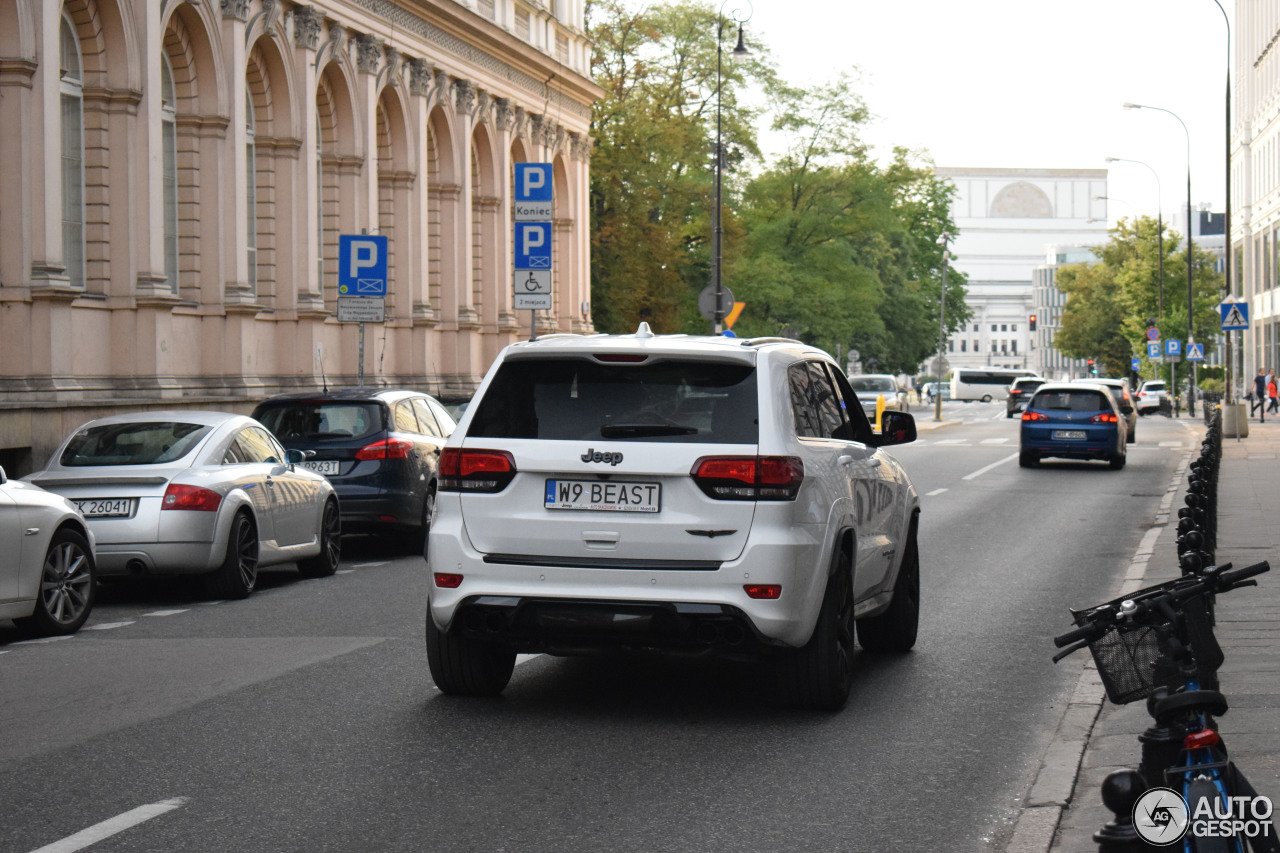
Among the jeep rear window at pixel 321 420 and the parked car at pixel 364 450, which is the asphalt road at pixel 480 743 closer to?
the parked car at pixel 364 450

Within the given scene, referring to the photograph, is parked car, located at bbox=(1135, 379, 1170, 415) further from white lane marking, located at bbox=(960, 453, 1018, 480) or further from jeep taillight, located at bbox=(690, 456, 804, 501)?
jeep taillight, located at bbox=(690, 456, 804, 501)

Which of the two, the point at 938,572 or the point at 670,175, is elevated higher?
the point at 670,175

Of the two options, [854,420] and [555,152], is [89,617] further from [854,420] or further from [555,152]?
[555,152]

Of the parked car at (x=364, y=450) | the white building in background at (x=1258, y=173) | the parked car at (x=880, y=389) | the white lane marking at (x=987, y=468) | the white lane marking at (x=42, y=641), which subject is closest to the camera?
the white lane marking at (x=42, y=641)

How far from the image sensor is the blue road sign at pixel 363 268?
2438cm

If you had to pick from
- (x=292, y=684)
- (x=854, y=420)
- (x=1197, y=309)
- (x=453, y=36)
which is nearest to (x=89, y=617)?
(x=292, y=684)

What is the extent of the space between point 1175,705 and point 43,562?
8.67m

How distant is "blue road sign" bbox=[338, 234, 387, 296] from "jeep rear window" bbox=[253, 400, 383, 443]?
22.6 feet

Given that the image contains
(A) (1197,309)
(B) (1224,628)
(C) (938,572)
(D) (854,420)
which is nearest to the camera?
(D) (854,420)

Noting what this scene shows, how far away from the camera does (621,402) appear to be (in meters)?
8.10

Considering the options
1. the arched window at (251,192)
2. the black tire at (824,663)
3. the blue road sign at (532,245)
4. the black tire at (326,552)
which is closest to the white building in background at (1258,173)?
the arched window at (251,192)

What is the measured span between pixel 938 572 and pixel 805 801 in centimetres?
890

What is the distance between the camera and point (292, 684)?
30.4 ft

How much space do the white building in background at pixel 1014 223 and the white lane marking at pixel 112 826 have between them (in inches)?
7446
